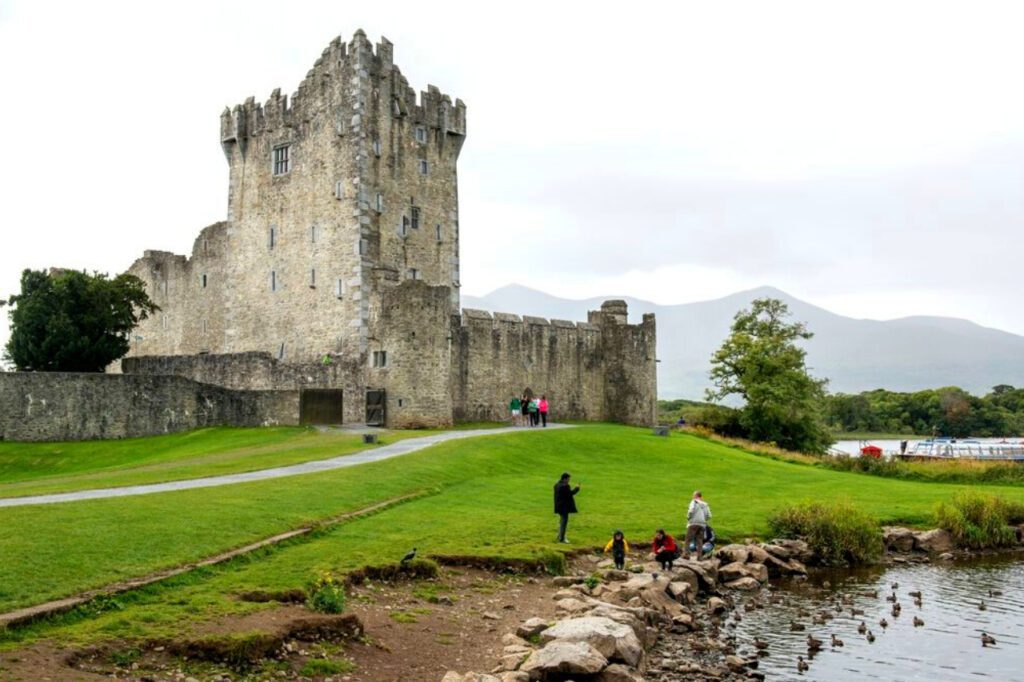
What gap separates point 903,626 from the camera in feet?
72.7

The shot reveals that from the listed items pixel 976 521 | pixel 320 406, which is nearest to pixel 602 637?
pixel 976 521

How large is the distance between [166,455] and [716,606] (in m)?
26.9

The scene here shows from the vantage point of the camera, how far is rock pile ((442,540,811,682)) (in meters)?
16.1

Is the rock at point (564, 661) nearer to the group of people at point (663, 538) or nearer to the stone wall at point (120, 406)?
the group of people at point (663, 538)

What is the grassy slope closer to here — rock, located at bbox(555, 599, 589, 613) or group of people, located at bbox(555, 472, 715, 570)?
group of people, located at bbox(555, 472, 715, 570)

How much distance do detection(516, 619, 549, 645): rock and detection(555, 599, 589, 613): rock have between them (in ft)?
5.24

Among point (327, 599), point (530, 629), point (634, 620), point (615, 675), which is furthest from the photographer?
point (634, 620)

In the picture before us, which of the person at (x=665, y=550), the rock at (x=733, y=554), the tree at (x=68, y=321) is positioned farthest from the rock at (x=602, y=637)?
the tree at (x=68, y=321)

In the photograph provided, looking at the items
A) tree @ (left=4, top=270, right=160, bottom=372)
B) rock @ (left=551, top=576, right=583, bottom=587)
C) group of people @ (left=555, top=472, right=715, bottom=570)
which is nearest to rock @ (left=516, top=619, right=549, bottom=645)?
rock @ (left=551, top=576, right=583, bottom=587)

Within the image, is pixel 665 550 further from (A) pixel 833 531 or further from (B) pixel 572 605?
(A) pixel 833 531

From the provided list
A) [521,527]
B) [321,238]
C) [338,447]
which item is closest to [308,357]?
[321,238]

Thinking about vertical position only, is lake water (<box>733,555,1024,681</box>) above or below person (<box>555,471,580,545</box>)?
below

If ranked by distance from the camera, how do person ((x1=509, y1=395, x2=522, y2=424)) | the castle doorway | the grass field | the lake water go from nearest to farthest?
1. the grass field
2. the lake water
3. the castle doorway
4. person ((x1=509, y1=395, x2=522, y2=424))

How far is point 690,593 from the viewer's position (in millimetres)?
23391
